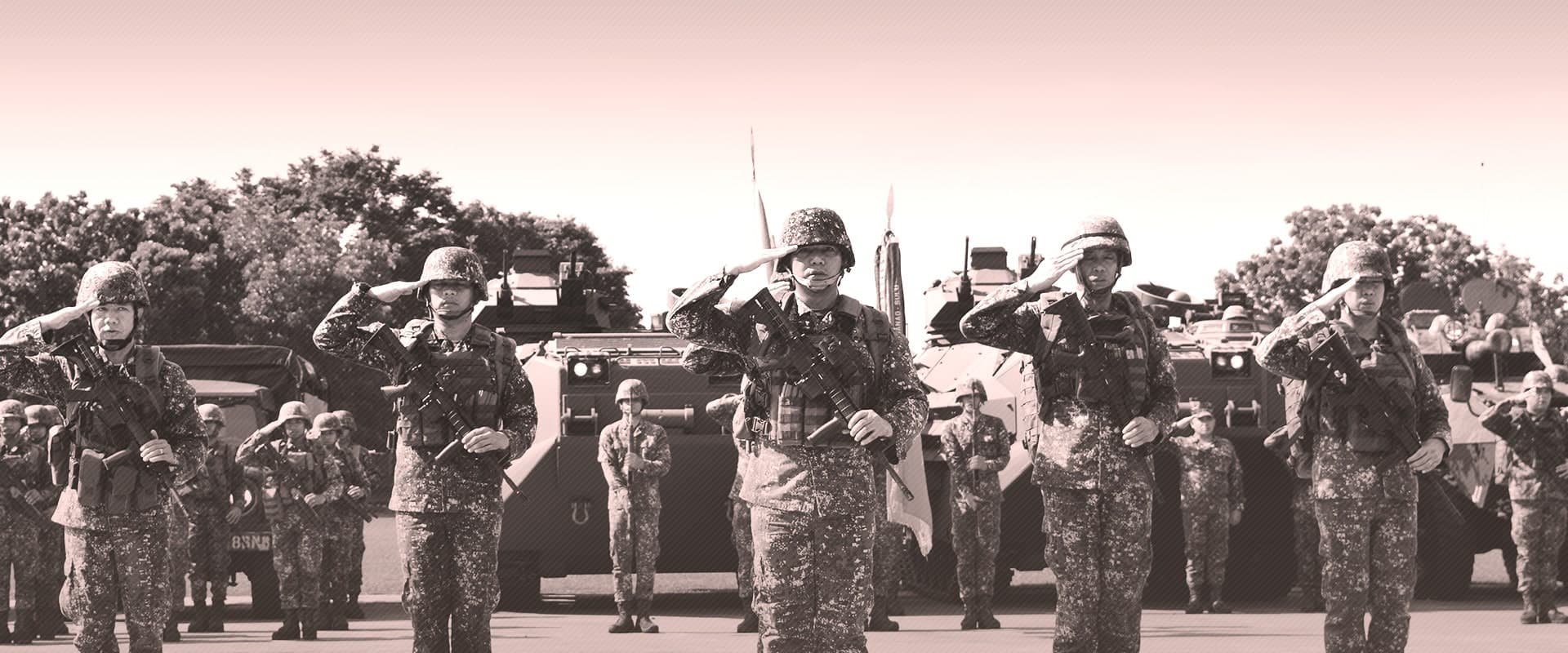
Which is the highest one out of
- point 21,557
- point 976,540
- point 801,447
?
point 801,447

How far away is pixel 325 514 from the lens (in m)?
14.9

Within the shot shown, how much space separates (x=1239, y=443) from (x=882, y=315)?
937 centimetres

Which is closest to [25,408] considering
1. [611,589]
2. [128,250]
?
[611,589]

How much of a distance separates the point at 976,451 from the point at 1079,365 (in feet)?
20.7

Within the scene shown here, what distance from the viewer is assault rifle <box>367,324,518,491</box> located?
9.05 meters

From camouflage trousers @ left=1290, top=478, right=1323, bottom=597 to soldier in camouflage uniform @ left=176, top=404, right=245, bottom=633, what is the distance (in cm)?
840

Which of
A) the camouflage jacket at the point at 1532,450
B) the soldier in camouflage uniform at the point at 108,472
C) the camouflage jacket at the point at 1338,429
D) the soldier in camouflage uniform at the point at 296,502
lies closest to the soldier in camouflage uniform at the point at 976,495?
the camouflage jacket at the point at 1532,450

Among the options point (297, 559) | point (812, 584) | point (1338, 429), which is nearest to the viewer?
point (812, 584)

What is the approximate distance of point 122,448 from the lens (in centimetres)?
928

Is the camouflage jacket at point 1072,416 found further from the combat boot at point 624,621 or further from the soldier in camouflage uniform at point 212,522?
the soldier in camouflage uniform at point 212,522

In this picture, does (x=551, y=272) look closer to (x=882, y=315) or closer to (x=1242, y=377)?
(x=1242, y=377)

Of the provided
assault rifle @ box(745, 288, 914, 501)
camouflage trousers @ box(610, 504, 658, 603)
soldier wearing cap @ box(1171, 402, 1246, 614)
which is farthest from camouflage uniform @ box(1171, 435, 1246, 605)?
assault rifle @ box(745, 288, 914, 501)

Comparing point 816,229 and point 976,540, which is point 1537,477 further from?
point 816,229

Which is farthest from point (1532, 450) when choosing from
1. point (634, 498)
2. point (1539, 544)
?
point (634, 498)
